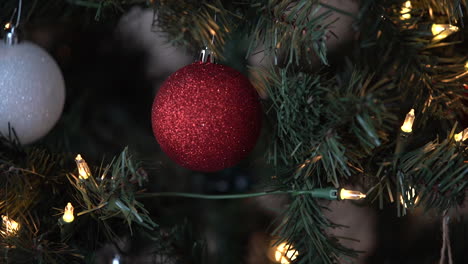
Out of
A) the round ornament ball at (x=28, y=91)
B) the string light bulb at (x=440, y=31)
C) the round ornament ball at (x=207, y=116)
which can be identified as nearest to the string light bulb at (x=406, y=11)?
the string light bulb at (x=440, y=31)

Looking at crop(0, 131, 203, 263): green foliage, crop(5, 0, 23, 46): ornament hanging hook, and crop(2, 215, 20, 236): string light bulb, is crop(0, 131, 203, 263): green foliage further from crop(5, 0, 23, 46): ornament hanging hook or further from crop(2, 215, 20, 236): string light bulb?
crop(5, 0, 23, 46): ornament hanging hook

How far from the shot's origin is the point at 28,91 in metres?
0.52

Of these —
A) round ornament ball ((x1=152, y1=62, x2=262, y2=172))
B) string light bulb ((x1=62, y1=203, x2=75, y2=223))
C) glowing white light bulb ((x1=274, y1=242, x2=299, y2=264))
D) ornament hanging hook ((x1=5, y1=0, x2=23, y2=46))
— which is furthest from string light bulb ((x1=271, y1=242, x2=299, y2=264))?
ornament hanging hook ((x1=5, y1=0, x2=23, y2=46))

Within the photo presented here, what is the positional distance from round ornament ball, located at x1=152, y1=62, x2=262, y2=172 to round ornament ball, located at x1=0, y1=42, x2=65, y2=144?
0.17 m

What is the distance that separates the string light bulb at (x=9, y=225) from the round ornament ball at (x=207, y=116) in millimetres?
187

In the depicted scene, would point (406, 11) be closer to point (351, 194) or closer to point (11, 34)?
point (351, 194)

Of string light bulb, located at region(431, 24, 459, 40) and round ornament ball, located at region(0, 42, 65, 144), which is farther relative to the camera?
round ornament ball, located at region(0, 42, 65, 144)

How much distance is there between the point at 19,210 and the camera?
513 millimetres

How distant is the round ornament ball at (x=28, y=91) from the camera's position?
0.52m

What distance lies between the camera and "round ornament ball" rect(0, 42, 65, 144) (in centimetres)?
52

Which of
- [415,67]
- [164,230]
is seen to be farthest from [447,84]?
[164,230]

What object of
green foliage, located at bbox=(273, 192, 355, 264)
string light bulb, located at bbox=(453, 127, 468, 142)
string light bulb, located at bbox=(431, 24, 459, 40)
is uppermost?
string light bulb, located at bbox=(431, 24, 459, 40)

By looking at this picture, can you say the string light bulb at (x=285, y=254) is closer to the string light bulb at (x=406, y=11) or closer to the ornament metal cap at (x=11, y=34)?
the string light bulb at (x=406, y=11)

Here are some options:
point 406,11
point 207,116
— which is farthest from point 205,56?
point 406,11
